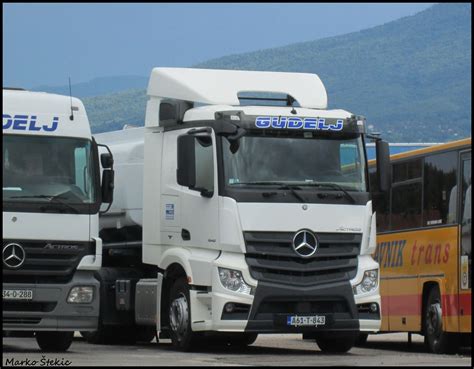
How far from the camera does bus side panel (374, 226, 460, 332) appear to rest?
2097 centimetres

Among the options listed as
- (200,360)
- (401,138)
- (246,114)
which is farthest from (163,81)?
(401,138)

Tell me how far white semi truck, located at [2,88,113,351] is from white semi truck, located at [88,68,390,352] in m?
1.28

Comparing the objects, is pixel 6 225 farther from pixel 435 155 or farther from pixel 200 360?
pixel 435 155

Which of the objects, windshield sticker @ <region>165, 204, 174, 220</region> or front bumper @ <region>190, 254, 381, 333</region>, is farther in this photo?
windshield sticker @ <region>165, 204, 174, 220</region>

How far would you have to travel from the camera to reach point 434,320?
21641 mm

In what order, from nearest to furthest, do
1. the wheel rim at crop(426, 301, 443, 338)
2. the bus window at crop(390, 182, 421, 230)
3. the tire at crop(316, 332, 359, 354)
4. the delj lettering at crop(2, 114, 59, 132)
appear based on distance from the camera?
the delj lettering at crop(2, 114, 59, 132) < the tire at crop(316, 332, 359, 354) < the wheel rim at crop(426, 301, 443, 338) < the bus window at crop(390, 182, 421, 230)

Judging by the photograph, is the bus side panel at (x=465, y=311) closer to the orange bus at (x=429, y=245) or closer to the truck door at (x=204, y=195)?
the orange bus at (x=429, y=245)

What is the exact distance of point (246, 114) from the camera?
1928 centimetres

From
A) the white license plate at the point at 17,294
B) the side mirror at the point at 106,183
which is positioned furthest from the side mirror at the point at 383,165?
the white license plate at the point at 17,294

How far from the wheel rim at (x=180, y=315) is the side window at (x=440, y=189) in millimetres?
4242

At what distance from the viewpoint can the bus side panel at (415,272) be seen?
21.0m

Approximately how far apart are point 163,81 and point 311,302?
155 inches

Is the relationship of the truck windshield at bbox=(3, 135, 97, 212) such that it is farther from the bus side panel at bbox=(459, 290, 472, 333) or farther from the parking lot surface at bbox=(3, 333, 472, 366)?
the bus side panel at bbox=(459, 290, 472, 333)

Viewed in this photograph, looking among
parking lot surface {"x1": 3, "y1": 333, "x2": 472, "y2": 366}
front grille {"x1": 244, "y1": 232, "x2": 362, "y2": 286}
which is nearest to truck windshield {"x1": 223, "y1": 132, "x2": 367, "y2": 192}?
front grille {"x1": 244, "y1": 232, "x2": 362, "y2": 286}
